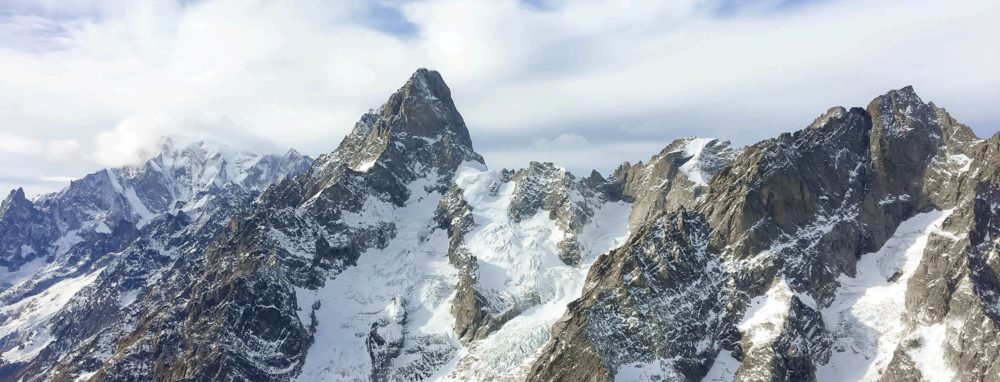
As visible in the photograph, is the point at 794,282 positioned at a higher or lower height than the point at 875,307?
higher

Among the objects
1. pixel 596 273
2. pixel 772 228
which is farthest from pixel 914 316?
pixel 596 273

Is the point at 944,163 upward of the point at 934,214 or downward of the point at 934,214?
upward

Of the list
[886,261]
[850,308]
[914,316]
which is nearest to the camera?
[914,316]

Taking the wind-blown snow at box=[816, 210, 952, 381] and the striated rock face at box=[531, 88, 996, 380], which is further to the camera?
the striated rock face at box=[531, 88, 996, 380]

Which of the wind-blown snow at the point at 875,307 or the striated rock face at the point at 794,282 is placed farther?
the striated rock face at the point at 794,282

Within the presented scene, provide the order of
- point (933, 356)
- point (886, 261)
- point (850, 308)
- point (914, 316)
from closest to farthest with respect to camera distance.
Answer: point (933, 356) < point (914, 316) < point (850, 308) < point (886, 261)

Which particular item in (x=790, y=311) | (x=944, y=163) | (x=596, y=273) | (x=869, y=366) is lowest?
(x=869, y=366)

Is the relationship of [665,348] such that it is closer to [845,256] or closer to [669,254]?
[669,254]

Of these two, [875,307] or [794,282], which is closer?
[875,307]
